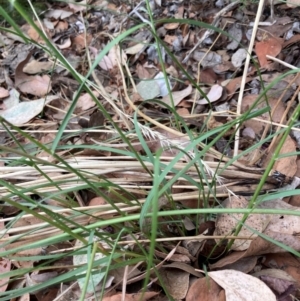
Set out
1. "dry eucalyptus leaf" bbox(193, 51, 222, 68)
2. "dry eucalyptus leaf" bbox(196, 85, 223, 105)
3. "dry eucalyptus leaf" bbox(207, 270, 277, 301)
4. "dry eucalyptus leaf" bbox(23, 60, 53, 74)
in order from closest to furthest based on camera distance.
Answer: "dry eucalyptus leaf" bbox(207, 270, 277, 301) < "dry eucalyptus leaf" bbox(196, 85, 223, 105) < "dry eucalyptus leaf" bbox(193, 51, 222, 68) < "dry eucalyptus leaf" bbox(23, 60, 53, 74)

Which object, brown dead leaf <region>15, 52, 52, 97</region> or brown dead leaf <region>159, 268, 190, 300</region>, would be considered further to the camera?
brown dead leaf <region>15, 52, 52, 97</region>

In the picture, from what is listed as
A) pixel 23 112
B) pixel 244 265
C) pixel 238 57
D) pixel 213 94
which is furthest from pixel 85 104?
pixel 244 265

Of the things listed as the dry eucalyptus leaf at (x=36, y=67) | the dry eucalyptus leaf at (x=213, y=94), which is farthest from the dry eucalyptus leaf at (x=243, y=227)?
the dry eucalyptus leaf at (x=36, y=67)

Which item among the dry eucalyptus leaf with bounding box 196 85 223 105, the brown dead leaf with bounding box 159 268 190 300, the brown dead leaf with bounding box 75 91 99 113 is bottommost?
the dry eucalyptus leaf with bounding box 196 85 223 105

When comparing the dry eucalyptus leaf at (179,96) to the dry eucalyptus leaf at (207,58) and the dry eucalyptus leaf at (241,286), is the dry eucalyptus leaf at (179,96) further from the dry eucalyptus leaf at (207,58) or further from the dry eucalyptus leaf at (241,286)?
A: the dry eucalyptus leaf at (241,286)

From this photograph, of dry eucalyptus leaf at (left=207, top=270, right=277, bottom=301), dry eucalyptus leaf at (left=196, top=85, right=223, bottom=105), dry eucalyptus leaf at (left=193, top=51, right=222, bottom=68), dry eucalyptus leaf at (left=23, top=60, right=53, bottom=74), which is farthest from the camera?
dry eucalyptus leaf at (left=23, top=60, right=53, bottom=74)

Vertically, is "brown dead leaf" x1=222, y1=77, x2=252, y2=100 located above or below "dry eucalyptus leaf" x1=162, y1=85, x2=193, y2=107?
below

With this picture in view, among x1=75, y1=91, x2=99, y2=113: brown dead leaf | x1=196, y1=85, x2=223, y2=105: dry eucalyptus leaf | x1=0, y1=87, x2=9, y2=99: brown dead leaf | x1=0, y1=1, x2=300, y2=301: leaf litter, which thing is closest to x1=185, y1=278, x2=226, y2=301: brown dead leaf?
x1=0, y1=1, x2=300, y2=301: leaf litter

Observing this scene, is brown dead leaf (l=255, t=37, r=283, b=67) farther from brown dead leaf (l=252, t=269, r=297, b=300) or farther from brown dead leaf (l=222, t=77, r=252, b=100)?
brown dead leaf (l=252, t=269, r=297, b=300)
